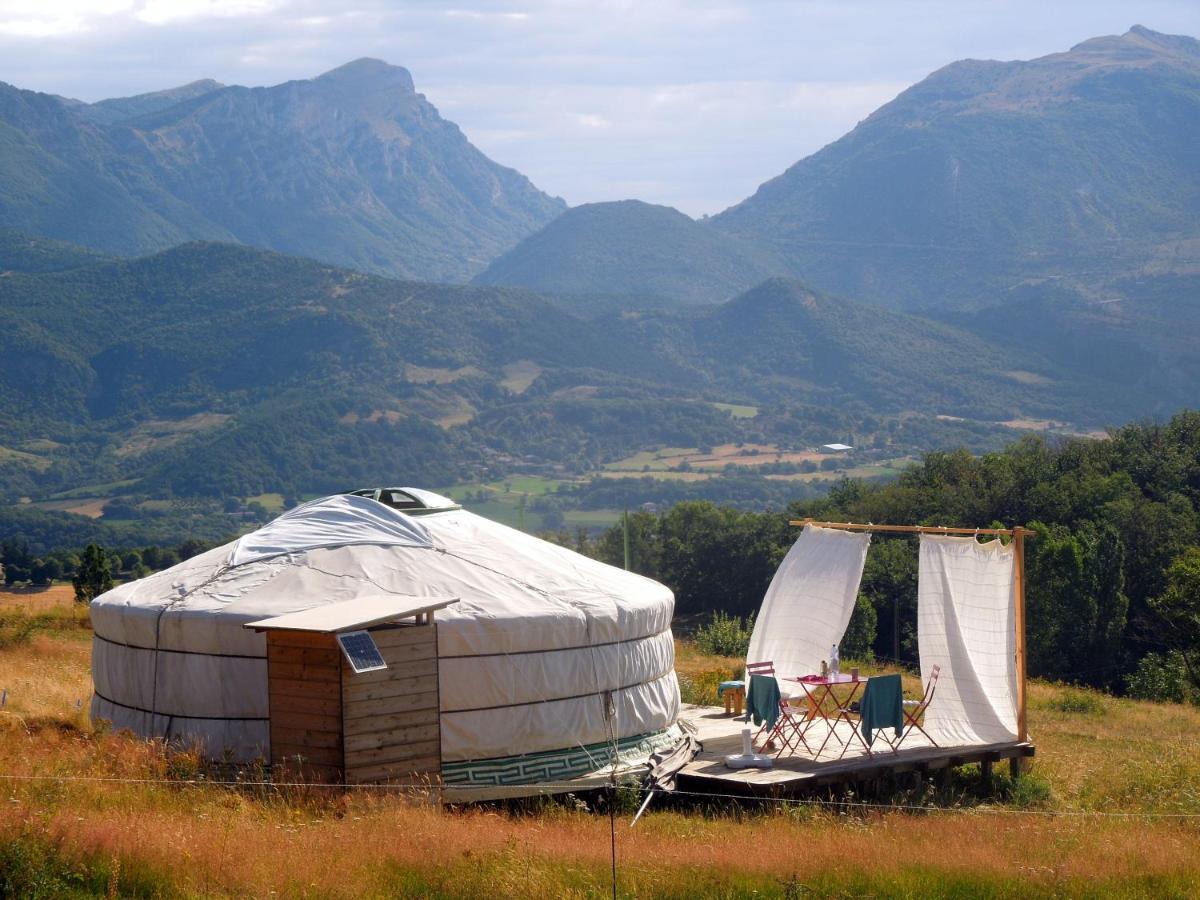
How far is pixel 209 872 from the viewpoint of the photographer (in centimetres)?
784

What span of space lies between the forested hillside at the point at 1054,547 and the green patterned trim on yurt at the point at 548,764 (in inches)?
622

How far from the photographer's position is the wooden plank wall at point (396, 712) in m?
9.59

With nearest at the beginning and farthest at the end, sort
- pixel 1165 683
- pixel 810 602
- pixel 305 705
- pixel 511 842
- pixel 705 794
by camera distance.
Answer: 1. pixel 511 842
2. pixel 305 705
3. pixel 705 794
4. pixel 810 602
5. pixel 1165 683

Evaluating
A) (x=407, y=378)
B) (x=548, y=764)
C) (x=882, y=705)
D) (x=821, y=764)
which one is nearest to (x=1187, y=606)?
(x=882, y=705)

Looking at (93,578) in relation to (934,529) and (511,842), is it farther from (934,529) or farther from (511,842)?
(511,842)

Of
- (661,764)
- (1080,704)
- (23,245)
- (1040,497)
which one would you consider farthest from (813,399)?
(661,764)

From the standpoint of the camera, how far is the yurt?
34.1 ft

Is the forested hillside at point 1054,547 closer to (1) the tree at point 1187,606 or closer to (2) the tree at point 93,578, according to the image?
(1) the tree at point 1187,606

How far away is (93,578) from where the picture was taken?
79.3 feet

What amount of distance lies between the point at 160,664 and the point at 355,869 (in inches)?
147

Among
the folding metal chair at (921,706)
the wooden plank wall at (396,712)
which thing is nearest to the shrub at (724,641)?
the folding metal chair at (921,706)

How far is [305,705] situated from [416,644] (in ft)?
2.83

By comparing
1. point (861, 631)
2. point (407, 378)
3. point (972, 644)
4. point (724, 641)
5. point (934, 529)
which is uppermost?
point (407, 378)

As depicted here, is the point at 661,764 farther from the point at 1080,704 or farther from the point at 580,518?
the point at 580,518
